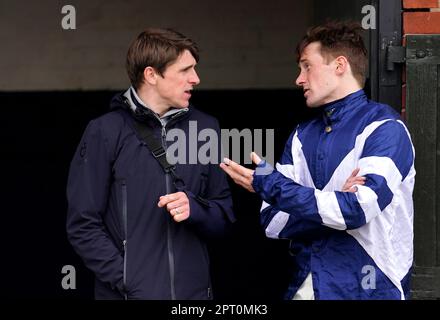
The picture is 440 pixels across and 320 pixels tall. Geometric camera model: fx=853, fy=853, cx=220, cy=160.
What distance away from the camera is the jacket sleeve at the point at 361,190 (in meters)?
2.68

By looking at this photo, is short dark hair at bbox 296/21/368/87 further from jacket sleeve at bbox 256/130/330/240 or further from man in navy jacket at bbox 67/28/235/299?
man in navy jacket at bbox 67/28/235/299

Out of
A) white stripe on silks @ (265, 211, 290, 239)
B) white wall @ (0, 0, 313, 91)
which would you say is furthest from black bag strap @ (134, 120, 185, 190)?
white wall @ (0, 0, 313, 91)

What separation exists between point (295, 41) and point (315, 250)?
4093 millimetres

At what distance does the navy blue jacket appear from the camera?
3010 millimetres

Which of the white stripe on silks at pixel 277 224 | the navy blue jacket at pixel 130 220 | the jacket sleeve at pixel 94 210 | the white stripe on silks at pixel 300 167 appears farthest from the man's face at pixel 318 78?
the jacket sleeve at pixel 94 210

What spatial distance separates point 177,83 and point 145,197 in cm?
43

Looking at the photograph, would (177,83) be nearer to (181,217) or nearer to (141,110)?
(141,110)

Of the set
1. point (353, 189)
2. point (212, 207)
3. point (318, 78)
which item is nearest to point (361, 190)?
point (353, 189)

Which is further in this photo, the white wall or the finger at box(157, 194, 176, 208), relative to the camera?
the white wall

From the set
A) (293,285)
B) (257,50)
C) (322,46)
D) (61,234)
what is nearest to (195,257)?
(293,285)

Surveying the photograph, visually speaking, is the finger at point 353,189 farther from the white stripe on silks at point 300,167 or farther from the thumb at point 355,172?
the white stripe on silks at point 300,167

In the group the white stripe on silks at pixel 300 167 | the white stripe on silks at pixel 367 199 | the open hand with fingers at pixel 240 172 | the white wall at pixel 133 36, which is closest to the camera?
the white stripe on silks at pixel 367 199

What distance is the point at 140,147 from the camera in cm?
305
